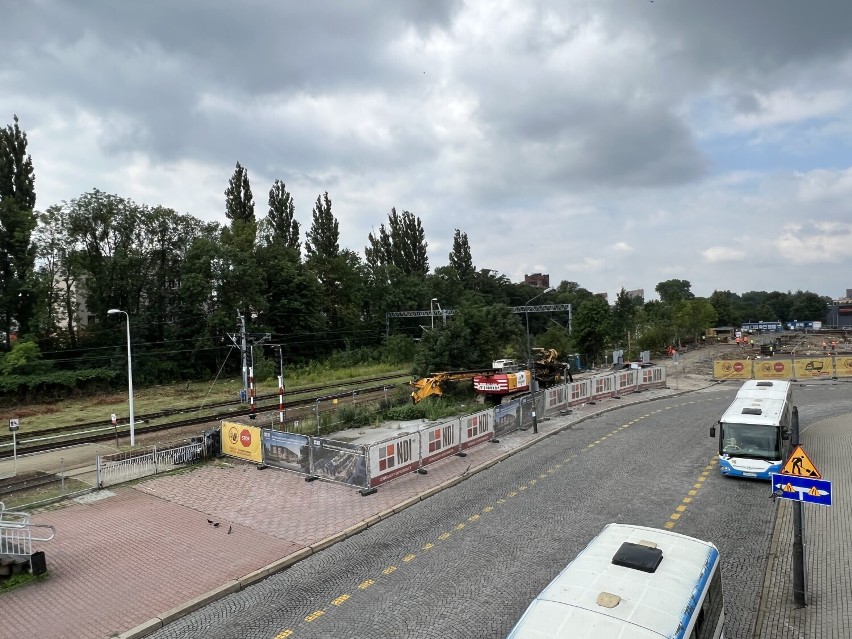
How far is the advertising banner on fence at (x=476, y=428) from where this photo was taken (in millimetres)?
19484

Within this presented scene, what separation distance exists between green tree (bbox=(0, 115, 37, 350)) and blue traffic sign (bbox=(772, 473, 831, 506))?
2041 inches

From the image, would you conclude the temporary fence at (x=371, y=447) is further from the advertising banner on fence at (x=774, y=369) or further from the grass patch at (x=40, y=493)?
the advertising banner on fence at (x=774, y=369)

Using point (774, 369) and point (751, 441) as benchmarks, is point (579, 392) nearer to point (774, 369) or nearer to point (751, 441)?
point (751, 441)

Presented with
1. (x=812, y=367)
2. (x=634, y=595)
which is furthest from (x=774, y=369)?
(x=634, y=595)

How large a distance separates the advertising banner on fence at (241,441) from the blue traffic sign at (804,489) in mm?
15410

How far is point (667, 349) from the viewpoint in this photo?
6266 cm

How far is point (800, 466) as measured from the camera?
8609mm

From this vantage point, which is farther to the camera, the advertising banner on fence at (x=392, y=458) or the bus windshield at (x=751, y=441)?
the advertising banner on fence at (x=392, y=458)

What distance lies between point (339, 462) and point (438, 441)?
368 centimetres

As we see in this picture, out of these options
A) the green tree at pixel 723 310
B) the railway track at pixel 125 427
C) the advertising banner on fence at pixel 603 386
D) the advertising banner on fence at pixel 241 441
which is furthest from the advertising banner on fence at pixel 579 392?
the green tree at pixel 723 310

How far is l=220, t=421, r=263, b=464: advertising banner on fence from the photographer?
61.5 ft

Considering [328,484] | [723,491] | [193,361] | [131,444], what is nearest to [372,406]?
[131,444]

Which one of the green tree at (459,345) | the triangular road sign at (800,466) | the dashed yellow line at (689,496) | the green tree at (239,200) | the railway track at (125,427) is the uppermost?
the green tree at (239,200)

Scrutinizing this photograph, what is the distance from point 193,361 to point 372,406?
2927cm
